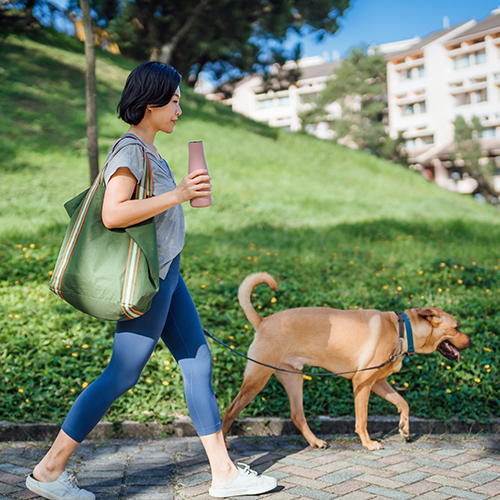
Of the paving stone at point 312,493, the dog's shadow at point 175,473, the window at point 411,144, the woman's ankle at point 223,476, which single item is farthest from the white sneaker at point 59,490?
the window at point 411,144

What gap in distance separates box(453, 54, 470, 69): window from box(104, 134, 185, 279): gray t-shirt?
54499mm

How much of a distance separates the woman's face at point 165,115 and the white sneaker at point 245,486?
1.71m

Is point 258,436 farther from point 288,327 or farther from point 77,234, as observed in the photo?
→ point 77,234

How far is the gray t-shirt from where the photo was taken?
2238 millimetres

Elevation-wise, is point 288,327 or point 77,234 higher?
point 77,234

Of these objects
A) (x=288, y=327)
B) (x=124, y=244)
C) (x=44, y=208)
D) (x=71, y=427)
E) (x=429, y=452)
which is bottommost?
(x=429, y=452)

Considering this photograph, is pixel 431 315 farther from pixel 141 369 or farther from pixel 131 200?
pixel 131 200

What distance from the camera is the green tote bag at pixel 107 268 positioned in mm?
2174

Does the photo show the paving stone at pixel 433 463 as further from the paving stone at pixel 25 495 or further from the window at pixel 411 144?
the window at pixel 411 144

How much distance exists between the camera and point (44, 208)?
909cm

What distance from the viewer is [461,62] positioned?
165 feet

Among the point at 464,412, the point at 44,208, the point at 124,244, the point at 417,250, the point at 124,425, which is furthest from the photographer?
the point at 44,208

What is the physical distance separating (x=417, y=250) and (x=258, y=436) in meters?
5.60

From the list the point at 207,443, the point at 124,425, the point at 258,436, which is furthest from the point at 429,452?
the point at 124,425
